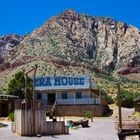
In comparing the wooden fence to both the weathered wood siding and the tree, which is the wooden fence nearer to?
the weathered wood siding

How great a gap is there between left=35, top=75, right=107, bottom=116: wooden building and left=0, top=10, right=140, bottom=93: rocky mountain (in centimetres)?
4236

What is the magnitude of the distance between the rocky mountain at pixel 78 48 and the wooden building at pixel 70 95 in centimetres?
4236

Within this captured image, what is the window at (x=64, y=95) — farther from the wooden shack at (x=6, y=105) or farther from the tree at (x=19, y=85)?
the wooden shack at (x=6, y=105)

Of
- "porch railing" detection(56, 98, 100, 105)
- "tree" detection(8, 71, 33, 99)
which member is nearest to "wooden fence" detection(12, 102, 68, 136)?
"porch railing" detection(56, 98, 100, 105)

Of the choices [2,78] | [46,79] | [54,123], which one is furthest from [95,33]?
[54,123]

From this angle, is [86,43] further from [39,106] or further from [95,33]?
[39,106]

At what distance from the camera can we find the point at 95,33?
6777 inches

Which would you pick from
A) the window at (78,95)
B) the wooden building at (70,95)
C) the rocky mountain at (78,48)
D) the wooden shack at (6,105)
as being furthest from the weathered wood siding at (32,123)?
the rocky mountain at (78,48)

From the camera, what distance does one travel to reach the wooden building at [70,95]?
57.2m

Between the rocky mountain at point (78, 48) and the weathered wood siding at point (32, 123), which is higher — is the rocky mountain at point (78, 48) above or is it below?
above

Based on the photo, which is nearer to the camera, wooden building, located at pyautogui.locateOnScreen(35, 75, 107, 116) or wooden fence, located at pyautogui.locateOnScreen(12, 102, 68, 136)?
wooden fence, located at pyautogui.locateOnScreen(12, 102, 68, 136)

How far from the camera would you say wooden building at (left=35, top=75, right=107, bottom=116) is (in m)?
57.2

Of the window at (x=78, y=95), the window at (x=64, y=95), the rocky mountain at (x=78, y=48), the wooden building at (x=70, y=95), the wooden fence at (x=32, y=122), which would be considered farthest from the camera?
the rocky mountain at (x=78, y=48)

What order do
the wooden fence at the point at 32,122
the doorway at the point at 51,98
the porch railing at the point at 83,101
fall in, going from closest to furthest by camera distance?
the wooden fence at the point at 32,122 < the porch railing at the point at 83,101 < the doorway at the point at 51,98
